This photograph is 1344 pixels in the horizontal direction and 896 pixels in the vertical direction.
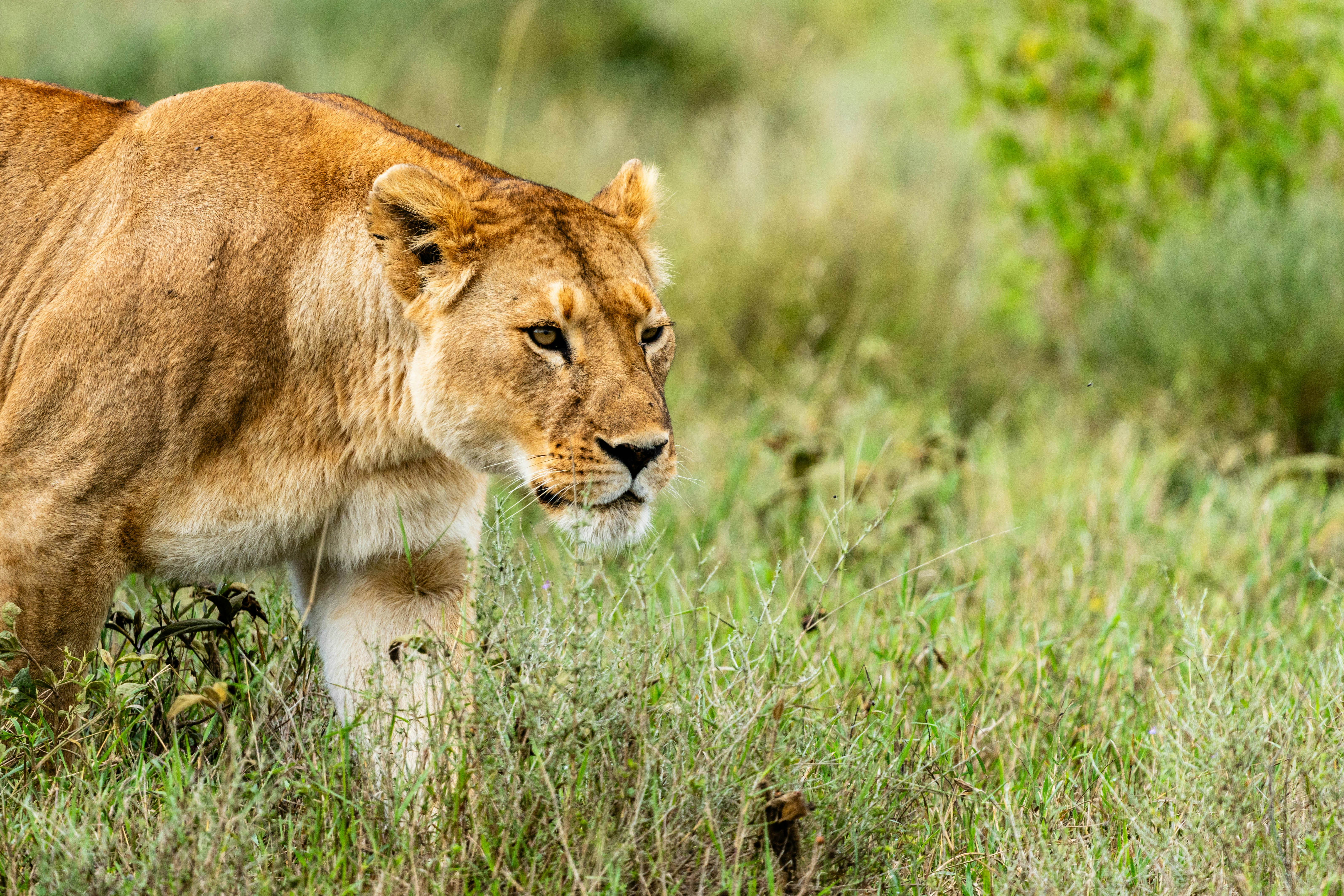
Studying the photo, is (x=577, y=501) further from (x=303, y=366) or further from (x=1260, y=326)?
(x=1260, y=326)

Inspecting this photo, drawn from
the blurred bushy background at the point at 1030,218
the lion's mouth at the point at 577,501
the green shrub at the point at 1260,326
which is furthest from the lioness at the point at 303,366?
the green shrub at the point at 1260,326

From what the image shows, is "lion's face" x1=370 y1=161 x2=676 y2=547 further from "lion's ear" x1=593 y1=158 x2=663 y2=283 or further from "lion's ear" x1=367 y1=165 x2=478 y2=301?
"lion's ear" x1=593 y1=158 x2=663 y2=283

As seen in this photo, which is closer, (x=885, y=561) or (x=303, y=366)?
(x=303, y=366)

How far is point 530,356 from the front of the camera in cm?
290

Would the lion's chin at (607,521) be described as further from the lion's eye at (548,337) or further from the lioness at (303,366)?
the lion's eye at (548,337)

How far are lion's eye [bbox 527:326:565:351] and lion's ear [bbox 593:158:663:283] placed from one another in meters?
0.47

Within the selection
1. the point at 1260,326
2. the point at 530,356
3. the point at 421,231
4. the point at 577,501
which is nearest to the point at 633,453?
the point at 577,501

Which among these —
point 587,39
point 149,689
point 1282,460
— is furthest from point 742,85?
point 149,689

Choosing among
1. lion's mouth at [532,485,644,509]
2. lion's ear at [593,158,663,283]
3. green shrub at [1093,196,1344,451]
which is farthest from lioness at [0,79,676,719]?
green shrub at [1093,196,1344,451]

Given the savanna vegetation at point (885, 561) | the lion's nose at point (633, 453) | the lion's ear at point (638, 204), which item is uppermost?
the lion's ear at point (638, 204)

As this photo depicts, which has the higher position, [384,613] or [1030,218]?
[1030,218]

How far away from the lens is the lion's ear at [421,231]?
2859mm

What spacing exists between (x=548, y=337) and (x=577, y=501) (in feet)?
1.15

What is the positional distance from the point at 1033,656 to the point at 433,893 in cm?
188
